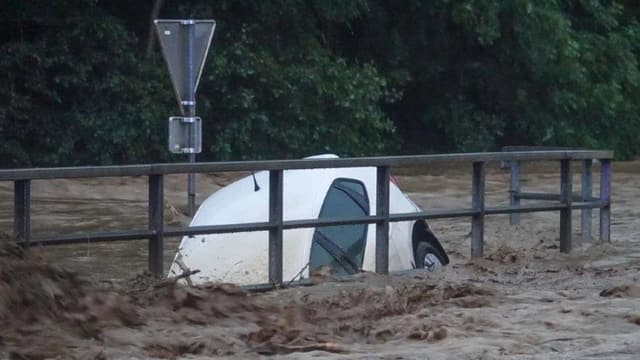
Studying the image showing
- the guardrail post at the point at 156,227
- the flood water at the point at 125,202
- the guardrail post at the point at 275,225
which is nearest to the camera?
the guardrail post at the point at 156,227

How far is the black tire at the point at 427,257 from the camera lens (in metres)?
13.0

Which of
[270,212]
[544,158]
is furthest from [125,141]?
[270,212]

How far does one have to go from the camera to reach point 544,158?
539 inches

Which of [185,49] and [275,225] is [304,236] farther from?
[185,49]

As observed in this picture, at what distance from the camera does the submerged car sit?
11.8m

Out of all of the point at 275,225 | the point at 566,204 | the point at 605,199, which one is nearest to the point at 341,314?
the point at 275,225

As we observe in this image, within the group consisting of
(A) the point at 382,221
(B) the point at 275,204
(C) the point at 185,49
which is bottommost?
(A) the point at 382,221

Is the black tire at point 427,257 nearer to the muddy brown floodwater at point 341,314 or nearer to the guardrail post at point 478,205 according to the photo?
the muddy brown floodwater at point 341,314

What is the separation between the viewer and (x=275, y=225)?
1113 cm

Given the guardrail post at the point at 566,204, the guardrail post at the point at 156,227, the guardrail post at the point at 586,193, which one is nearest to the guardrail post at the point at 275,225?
the guardrail post at the point at 156,227

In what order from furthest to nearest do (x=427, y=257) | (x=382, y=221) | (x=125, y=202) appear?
(x=125, y=202) < (x=427, y=257) < (x=382, y=221)

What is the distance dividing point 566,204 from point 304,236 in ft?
10.9

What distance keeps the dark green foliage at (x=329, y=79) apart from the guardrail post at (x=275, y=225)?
1743 centimetres

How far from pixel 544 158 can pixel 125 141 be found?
621 inches
